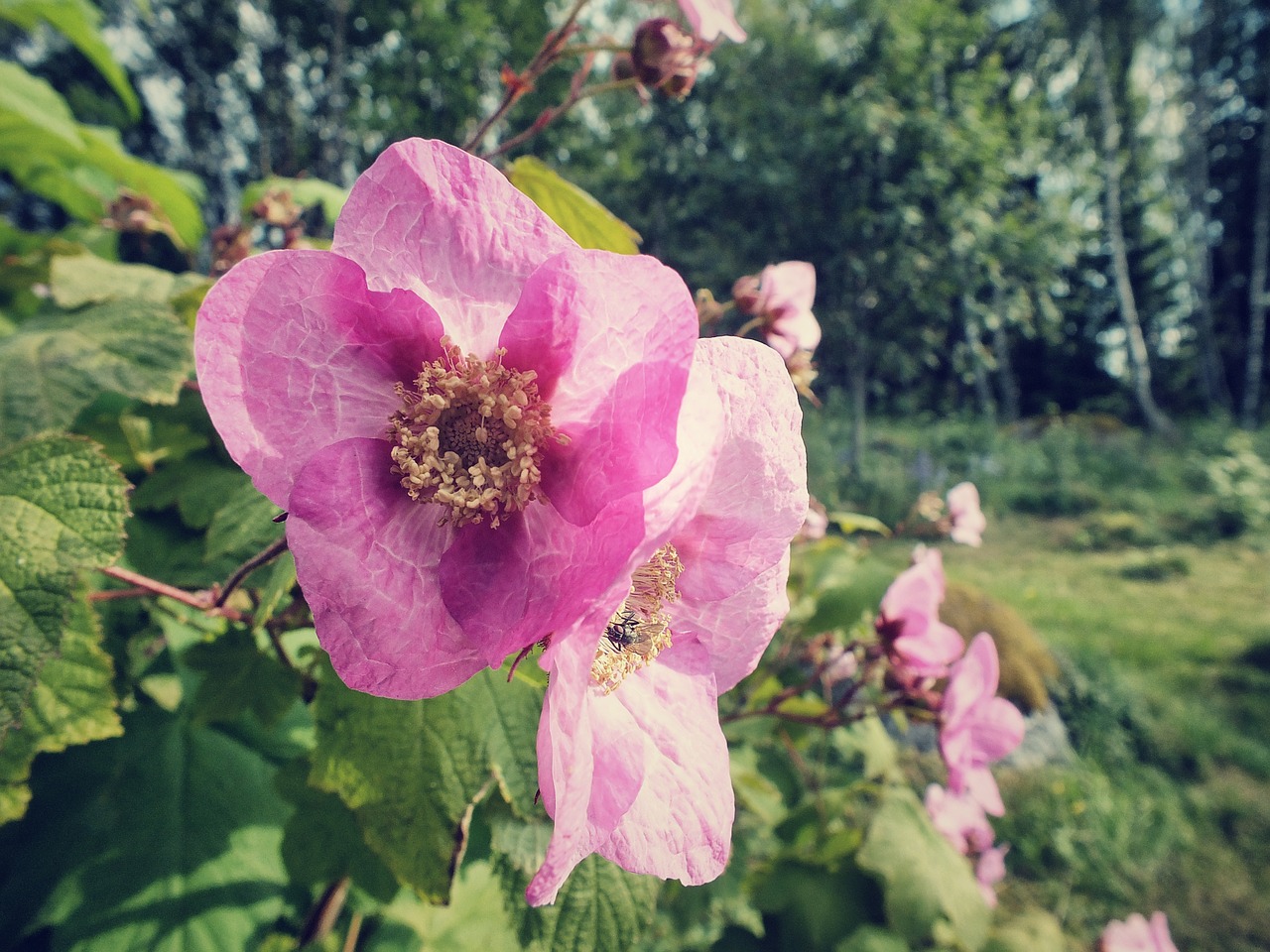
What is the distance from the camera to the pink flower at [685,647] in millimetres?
485

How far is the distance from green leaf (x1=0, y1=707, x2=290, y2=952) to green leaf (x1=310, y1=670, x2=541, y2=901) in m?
0.50

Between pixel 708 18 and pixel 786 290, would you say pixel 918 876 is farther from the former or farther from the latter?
pixel 708 18

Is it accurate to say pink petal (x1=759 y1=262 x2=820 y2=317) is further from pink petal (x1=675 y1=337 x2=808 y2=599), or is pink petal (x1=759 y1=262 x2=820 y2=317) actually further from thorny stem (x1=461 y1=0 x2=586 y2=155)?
pink petal (x1=675 y1=337 x2=808 y2=599)

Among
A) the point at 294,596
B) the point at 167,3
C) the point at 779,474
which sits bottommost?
the point at 294,596

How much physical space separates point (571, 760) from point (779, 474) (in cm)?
28

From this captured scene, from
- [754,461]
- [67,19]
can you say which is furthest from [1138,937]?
[67,19]

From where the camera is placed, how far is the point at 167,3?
49.6ft

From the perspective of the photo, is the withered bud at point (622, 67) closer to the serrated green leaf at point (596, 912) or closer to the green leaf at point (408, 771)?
the green leaf at point (408, 771)

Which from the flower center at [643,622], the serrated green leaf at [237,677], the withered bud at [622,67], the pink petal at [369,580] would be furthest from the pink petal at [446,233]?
the withered bud at [622,67]

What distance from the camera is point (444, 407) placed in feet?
1.85

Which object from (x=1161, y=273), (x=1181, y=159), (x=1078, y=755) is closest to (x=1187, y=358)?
(x=1161, y=273)

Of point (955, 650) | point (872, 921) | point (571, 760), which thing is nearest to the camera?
point (571, 760)

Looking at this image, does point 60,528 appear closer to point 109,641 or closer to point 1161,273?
point 109,641

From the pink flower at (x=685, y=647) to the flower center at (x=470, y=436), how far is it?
0.12 metres
